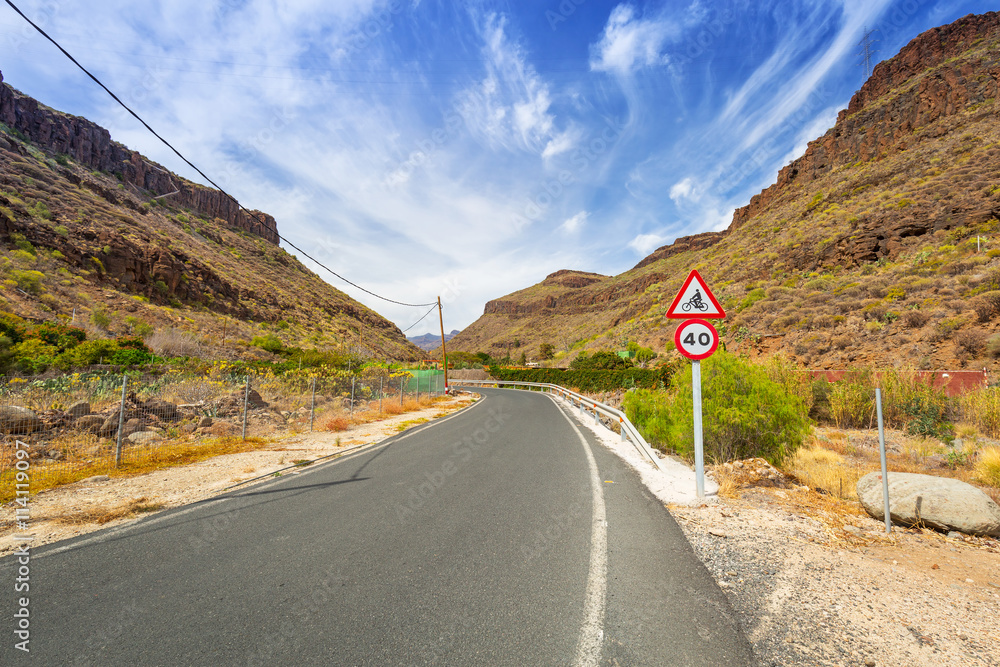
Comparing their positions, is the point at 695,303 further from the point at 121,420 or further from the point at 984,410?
the point at 121,420

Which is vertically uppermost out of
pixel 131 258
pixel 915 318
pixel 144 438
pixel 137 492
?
pixel 131 258

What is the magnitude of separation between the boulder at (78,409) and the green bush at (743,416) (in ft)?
41.2

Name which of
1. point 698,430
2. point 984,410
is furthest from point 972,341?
point 698,430

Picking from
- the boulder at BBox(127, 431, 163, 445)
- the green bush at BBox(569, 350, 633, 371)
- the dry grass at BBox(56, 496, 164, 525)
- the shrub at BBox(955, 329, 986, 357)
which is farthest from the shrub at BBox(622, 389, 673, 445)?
the green bush at BBox(569, 350, 633, 371)

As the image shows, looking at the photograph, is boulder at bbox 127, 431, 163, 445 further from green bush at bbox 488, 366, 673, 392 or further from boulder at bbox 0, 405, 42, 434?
green bush at bbox 488, 366, 673, 392

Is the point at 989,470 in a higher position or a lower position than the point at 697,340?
lower

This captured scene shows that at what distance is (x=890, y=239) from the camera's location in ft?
87.2

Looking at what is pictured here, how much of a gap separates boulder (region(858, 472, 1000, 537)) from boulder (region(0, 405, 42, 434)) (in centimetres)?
1354

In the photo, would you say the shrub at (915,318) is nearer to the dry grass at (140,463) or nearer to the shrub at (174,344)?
the dry grass at (140,463)

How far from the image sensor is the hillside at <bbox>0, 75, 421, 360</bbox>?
2983 cm

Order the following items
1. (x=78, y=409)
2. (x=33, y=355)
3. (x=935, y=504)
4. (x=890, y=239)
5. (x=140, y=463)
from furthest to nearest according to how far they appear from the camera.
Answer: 1. (x=890, y=239)
2. (x=33, y=355)
3. (x=78, y=409)
4. (x=140, y=463)
5. (x=935, y=504)

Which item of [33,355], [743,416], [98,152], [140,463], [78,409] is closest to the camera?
[743,416]

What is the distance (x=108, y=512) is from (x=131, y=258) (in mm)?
45212

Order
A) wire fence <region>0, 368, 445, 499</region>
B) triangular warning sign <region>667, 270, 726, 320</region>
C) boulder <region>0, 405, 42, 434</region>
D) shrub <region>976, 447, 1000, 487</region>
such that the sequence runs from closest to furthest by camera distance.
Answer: triangular warning sign <region>667, 270, 726, 320</region> → shrub <region>976, 447, 1000, 487</region> → wire fence <region>0, 368, 445, 499</region> → boulder <region>0, 405, 42, 434</region>
